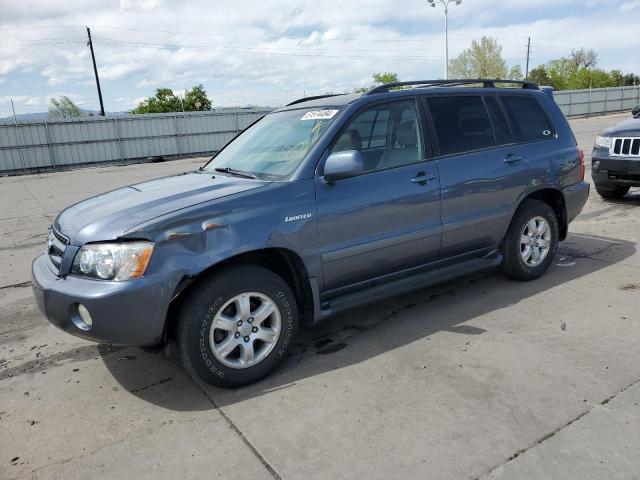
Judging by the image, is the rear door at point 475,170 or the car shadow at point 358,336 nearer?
the car shadow at point 358,336

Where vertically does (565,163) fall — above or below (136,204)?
below

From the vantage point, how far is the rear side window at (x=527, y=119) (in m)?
4.71

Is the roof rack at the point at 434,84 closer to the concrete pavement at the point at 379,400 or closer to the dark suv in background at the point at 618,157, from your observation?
the concrete pavement at the point at 379,400

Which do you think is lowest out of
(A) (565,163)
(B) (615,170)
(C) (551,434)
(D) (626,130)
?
(C) (551,434)

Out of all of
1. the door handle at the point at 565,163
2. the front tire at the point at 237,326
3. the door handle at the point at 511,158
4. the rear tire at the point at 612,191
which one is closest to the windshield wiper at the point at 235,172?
the front tire at the point at 237,326

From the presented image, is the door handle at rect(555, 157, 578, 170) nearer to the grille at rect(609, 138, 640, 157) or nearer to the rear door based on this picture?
the rear door

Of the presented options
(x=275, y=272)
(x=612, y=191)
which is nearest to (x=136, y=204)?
(x=275, y=272)

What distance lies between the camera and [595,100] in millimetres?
39969

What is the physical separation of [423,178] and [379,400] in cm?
172

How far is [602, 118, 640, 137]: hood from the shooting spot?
7397 millimetres

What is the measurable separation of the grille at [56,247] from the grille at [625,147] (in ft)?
24.5

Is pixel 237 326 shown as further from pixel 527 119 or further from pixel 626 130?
pixel 626 130

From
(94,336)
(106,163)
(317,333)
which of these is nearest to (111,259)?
(94,336)

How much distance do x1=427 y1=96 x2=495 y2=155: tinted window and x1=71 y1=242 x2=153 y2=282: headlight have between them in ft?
7.95
